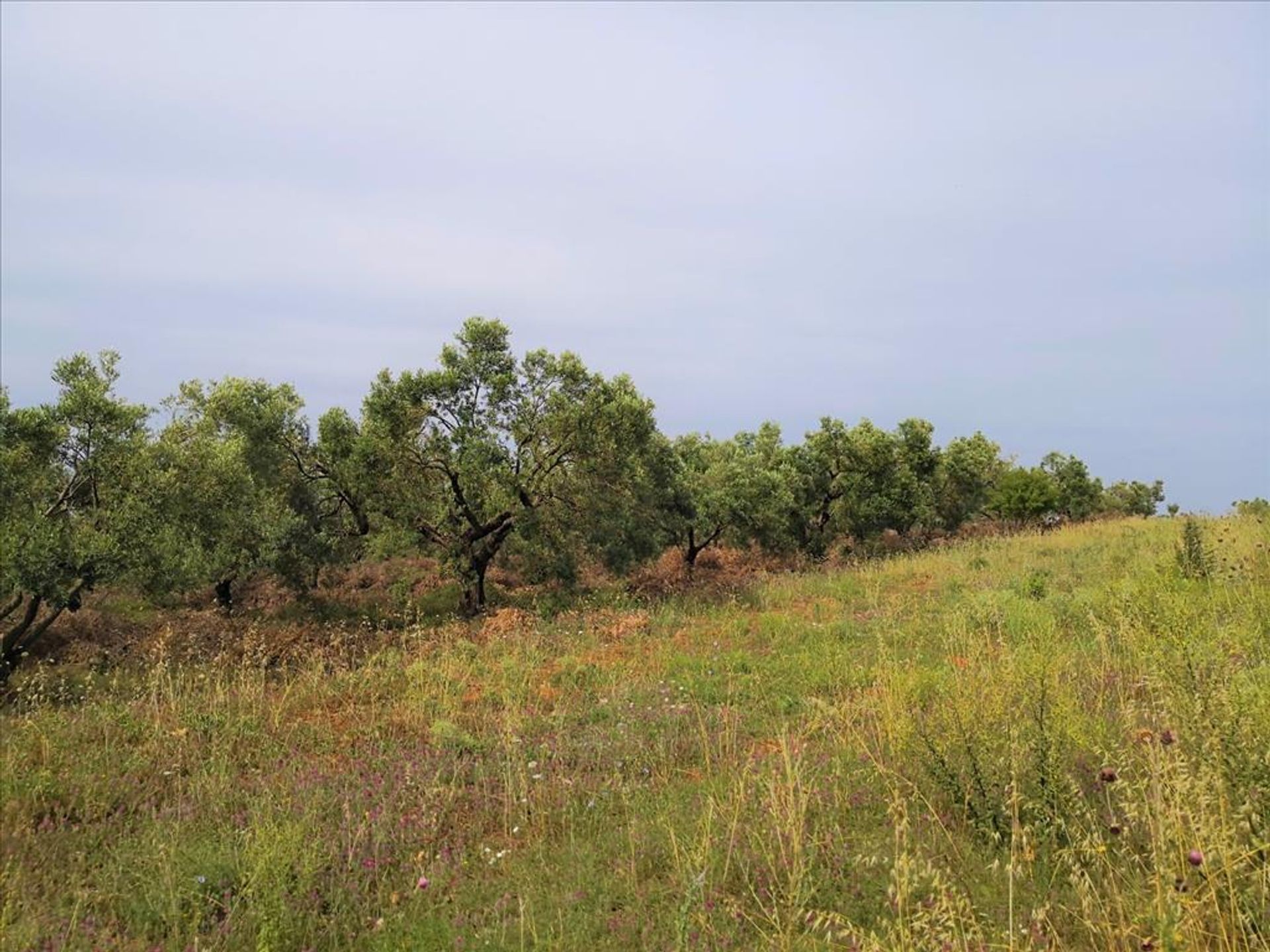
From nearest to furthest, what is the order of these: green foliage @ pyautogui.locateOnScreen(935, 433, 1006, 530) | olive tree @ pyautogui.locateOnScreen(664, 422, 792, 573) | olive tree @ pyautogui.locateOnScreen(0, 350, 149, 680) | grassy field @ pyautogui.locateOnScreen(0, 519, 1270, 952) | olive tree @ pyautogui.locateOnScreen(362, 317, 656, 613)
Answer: grassy field @ pyautogui.locateOnScreen(0, 519, 1270, 952) < olive tree @ pyautogui.locateOnScreen(0, 350, 149, 680) < olive tree @ pyautogui.locateOnScreen(362, 317, 656, 613) < olive tree @ pyautogui.locateOnScreen(664, 422, 792, 573) < green foliage @ pyautogui.locateOnScreen(935, 433, 1006, 530)

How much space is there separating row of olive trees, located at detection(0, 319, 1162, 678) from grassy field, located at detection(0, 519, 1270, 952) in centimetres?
250

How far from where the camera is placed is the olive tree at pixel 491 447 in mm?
15102

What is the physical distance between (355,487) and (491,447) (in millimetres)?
3179

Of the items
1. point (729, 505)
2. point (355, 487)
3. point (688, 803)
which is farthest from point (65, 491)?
point (729, 505)

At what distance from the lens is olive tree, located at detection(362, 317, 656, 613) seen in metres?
15.1

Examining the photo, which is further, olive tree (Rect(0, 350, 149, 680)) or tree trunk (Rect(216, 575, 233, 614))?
tree trunk (Rect(216, 575, 233, 614))

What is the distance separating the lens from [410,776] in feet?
19.9

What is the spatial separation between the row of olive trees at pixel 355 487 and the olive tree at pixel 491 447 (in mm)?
37

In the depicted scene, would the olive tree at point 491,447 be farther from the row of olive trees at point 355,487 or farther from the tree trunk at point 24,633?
the tree trunk at point 24,633

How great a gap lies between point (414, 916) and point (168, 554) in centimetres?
918

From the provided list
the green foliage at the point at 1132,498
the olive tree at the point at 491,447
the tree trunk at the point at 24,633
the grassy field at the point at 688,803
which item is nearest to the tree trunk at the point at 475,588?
the olive tree at the point at 491,447

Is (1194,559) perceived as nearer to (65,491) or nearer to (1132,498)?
(65,491)

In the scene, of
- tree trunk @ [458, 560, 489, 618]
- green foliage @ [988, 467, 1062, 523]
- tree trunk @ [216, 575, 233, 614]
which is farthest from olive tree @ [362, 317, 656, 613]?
green foliage @ [988, 467, 1062, 523]

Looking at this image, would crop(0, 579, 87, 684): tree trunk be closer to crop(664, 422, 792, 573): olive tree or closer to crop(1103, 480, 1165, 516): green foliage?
crop(664, 422, 792, 573): olive tree
